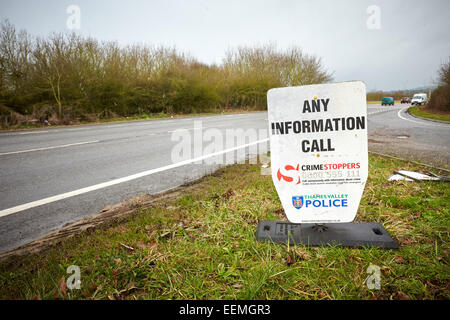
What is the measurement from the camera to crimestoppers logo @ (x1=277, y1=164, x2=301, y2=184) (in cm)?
193

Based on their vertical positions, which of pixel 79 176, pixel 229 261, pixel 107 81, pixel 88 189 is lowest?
pixel 229 261

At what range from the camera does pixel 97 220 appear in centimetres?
249

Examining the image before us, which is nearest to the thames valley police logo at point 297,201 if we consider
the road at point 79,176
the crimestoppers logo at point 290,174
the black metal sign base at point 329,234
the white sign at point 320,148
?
the white sign at point 320,148

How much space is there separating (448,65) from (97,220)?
2748 centimetres

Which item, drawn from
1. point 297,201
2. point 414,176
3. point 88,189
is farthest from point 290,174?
point 88,189

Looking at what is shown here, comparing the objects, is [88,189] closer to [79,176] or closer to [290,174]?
[79,176]

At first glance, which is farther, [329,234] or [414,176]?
[414,176]

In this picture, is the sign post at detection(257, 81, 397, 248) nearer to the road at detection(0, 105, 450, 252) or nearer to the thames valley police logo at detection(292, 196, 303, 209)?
the thames valley police logo at detection(292, 196, 303, 209)

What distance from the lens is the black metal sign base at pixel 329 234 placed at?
1.91 m

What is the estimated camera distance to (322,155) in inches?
73.2

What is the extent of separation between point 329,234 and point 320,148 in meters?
0.78

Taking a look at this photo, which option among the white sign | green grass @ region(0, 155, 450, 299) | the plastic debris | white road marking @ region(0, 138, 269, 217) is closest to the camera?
green grass @ region(0, 155, 450, 299)

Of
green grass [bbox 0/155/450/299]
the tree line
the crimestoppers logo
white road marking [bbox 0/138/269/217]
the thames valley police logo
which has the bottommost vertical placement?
green grass [bbox 0/155/450/299]

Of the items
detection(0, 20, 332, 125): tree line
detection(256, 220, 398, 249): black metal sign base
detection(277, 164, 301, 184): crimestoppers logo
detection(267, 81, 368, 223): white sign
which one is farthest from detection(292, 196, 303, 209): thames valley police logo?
detection(0, 20, 332, 125): tree line
